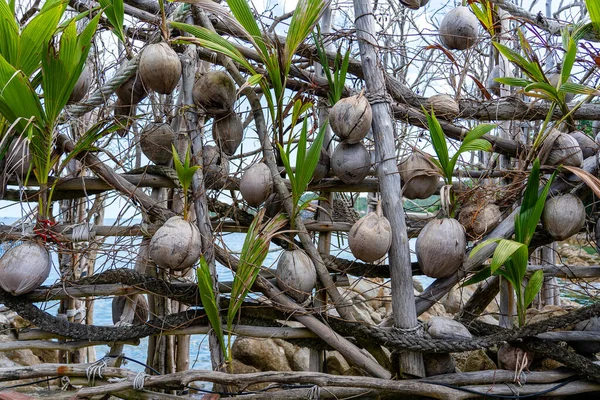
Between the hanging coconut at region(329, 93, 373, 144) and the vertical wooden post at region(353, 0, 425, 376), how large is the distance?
10 cm

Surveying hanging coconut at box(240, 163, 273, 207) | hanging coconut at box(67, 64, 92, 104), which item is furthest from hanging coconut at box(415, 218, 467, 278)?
hanging coconut at box(67, 64, 92, 104)

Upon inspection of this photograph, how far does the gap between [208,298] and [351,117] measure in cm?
63

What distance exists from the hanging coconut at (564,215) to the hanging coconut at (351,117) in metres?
0.60

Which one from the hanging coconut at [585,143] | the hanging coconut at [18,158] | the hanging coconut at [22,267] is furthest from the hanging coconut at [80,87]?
the hanging coconut at [585,143]

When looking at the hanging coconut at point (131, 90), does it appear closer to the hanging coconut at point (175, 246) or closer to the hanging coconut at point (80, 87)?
the hanging coconut at point (80, 87)

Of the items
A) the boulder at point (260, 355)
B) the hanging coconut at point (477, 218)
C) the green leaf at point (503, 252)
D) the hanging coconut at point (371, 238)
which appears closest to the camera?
the green leaf at point (503, 252)

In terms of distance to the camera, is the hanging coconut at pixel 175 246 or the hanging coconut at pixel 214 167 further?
Answer: the hanging coconut at pixel 214 167

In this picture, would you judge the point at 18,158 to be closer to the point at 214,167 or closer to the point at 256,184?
the point at 214,167

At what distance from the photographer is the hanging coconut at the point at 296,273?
1.41 m

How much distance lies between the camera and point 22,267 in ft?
4.46

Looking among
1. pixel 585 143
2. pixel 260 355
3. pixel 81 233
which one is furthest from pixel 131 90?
Result: pixel 260 355

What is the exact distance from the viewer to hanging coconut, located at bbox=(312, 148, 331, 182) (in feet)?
5.26

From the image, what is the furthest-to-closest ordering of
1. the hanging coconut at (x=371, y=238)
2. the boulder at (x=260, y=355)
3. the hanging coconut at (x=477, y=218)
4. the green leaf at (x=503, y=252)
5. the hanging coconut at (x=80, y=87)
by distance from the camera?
the boulder at (x=260, y=355), the hanging coconut at (x=477, y=218), the hanging coconut at (x=80, y=87), the hanging coconut at (x=371, y=238), the green leaf at (x=503, y=252)

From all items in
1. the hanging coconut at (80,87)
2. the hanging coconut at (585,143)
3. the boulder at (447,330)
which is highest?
the hanging coconut at (80,87)
